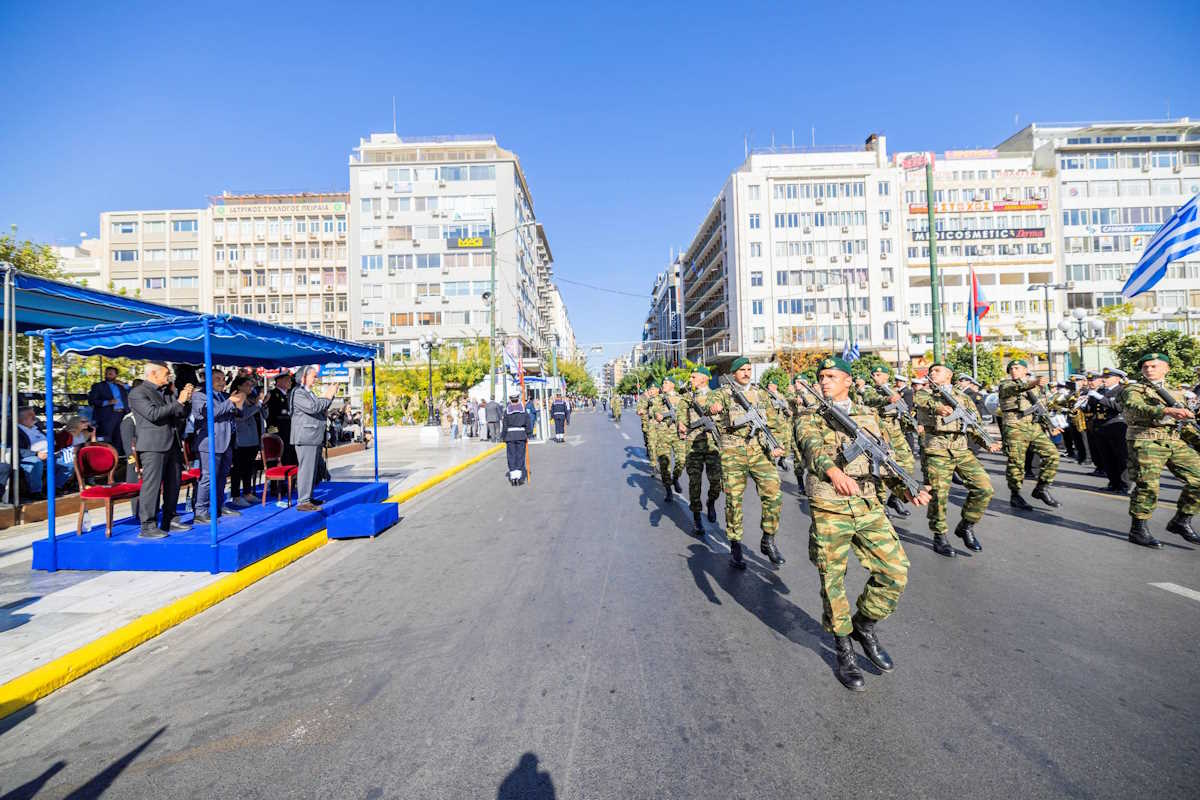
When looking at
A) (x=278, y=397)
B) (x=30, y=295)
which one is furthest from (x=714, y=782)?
(x=30, y=295)

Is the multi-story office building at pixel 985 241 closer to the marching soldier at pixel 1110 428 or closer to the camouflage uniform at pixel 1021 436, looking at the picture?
the marching soldier at pixel 1110 428

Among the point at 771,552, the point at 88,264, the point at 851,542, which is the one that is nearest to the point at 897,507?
the point at 771,552

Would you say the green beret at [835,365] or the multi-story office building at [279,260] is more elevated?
the multi-story office building at [279,260]

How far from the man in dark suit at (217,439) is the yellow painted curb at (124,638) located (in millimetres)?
1488

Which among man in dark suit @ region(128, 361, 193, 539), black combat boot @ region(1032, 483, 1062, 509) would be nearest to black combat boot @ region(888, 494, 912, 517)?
black combat boot @ region(1032, 483, 1062, 509)

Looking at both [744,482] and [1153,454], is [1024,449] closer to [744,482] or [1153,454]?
[1153,454]

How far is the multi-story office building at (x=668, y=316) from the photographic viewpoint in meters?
104

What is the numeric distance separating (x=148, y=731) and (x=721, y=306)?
69125mm

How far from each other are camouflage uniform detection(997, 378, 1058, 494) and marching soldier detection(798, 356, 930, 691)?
594cm

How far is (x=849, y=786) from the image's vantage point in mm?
2555

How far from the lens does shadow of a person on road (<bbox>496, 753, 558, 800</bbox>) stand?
2.58 m

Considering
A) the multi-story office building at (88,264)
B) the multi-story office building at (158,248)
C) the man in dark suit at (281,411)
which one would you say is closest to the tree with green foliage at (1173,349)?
the man in dark suit at (281,411)

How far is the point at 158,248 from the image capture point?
6812 cm

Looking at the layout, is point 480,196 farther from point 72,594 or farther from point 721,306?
point 72,594
